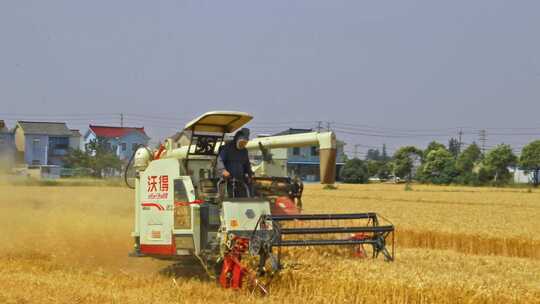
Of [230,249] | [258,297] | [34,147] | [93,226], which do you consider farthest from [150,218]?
[34,147]

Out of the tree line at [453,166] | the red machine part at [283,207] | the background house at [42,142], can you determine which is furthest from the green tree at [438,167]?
the red machine part at [283,207]

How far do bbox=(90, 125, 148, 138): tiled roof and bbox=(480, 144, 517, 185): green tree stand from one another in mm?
42769

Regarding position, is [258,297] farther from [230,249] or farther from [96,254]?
[96,254]

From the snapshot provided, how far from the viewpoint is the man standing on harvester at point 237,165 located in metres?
11.3

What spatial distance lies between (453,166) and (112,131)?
44.2 metres

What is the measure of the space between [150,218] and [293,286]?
352cm

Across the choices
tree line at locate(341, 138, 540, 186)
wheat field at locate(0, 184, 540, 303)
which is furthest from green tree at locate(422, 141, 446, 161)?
wheat field at locate(0, 184, 540, 303)

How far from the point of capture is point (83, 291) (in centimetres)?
923

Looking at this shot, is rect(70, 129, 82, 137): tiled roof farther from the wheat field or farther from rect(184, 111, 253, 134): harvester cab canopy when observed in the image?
rect(184, 111, 253, 134): harvester cab canopy

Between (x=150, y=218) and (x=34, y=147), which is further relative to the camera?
(x=34, y=147)

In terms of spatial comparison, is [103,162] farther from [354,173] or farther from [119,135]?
[119,135]

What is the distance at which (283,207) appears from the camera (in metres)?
11.8

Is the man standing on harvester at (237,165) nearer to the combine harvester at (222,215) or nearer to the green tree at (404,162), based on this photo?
the combine harvester at (222,215)

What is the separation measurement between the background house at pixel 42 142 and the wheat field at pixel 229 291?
68.0m
